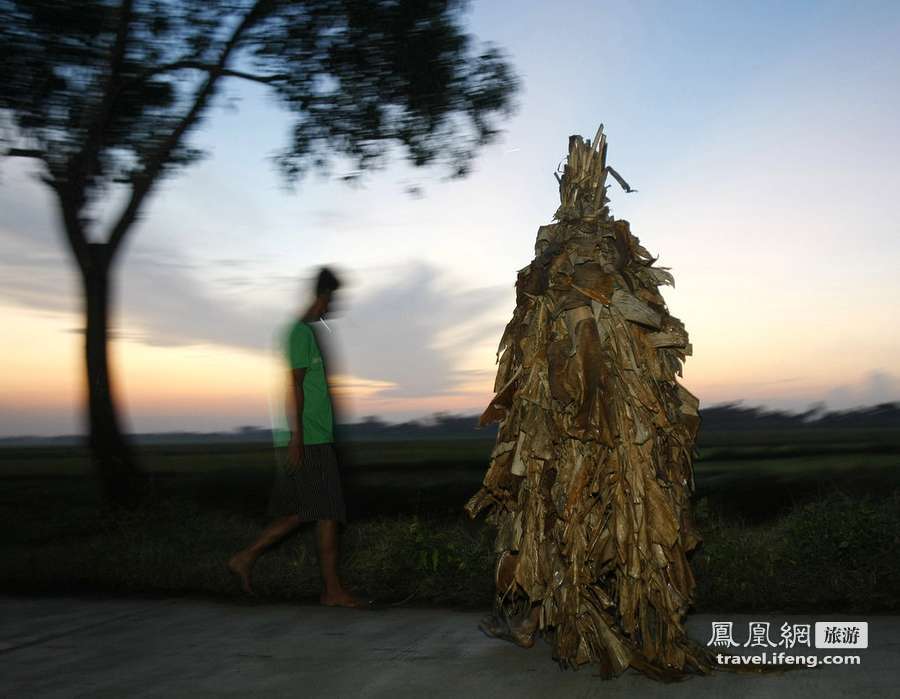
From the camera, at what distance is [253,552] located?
5824 mm

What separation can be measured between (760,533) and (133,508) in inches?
226

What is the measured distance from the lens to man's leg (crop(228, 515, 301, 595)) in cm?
579

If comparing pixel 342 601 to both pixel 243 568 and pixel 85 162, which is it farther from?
pixel 85 162

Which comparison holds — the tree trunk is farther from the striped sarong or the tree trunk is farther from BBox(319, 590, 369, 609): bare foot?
BBox(319, 590, 369, 609): bare foot

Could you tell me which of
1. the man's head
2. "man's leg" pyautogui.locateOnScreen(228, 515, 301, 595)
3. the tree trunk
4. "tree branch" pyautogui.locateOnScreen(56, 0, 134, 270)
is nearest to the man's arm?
"man's leg" pyautogui.locateOnScreen(228, 515, 301, 595)

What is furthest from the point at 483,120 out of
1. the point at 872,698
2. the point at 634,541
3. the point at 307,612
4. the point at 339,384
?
the point at 872,698

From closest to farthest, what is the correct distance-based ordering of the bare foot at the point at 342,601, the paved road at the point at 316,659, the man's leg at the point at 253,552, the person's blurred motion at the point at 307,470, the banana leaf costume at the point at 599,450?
the paved road at the point at 316,659, the banana leaf costume at the point at 599,450, the bare foot at the point at 342,601, the person's blurred motion at the point at 307,470, the man's leg at the point at 253,552

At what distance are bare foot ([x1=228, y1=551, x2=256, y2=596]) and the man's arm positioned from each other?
75cm

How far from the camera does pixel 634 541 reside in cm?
391

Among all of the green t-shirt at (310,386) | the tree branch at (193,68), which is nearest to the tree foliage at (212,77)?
the tree branch at (193,68)

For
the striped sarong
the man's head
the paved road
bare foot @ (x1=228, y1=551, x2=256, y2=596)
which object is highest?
the man's head

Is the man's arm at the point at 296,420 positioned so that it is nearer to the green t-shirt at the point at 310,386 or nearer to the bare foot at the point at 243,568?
the green t-shirt at the point at 310,386

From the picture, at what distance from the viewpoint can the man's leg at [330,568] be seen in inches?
219

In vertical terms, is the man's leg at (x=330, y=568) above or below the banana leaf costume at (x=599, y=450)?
below
